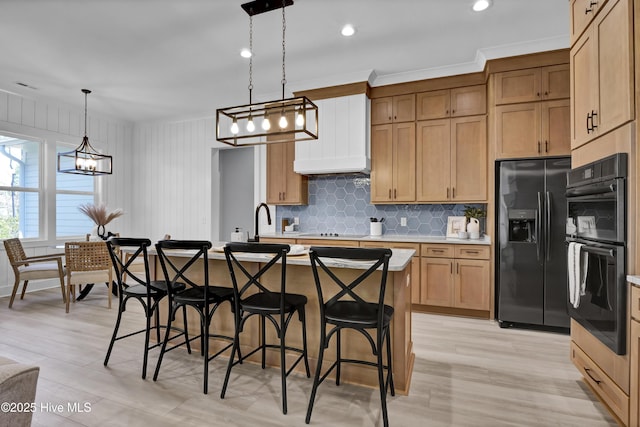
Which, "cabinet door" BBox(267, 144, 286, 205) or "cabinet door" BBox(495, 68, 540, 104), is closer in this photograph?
"cabinet door" BBox(495, 68, 540, 104)

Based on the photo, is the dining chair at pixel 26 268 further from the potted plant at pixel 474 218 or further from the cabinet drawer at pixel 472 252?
the potted plant at pixel 474 218

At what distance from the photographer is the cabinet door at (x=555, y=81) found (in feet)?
11.7

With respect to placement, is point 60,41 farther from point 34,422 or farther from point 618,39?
point 618,39

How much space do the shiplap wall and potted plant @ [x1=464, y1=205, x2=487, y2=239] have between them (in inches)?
237

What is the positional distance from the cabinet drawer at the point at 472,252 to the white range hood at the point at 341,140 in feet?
5.05

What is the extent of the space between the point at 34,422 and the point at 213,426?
1.03 metres

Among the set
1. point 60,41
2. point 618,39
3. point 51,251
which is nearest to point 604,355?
point 618,39

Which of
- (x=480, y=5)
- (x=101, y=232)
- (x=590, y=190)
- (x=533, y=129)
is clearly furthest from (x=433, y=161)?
(x=101, y=232)

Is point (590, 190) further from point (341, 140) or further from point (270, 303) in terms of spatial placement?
point (341, 140)

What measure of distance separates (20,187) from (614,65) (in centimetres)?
695

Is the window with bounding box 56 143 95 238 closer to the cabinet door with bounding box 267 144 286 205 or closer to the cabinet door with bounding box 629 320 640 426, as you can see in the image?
the cabinet door with bounding box 267 144 286 205

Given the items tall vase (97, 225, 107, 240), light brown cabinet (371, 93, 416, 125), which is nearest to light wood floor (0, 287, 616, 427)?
tall vase (97, 225, 107, 240)

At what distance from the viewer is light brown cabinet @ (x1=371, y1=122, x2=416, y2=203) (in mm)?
4379

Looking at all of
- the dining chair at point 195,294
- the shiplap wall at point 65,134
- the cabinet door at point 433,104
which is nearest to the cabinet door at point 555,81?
the cabinet door at point 433,104
